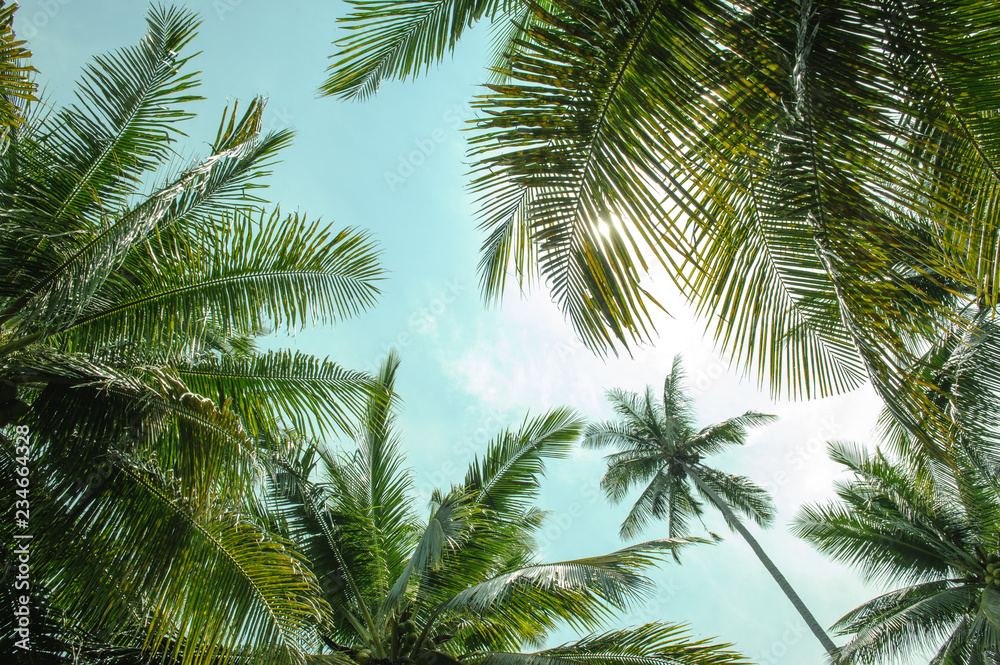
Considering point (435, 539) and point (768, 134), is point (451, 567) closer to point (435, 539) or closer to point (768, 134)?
point (435, 539)

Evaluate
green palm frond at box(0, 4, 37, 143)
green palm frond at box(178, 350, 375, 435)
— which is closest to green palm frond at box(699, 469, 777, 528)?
green palm frond at box(178, 350, 375, 435)

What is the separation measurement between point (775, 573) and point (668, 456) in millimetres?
5038

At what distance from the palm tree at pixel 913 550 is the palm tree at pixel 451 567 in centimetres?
809

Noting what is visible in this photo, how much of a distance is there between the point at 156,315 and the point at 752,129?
4.31 m

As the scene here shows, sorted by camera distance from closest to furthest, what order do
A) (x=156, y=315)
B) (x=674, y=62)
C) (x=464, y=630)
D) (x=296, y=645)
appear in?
1. (x=674, y=62)
2. (x=296, y=645)
3. (x=156, y=315)
4. (x=464, y=630)

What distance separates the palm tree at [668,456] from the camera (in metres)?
19.1

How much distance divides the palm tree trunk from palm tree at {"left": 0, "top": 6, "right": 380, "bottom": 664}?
12523 mm

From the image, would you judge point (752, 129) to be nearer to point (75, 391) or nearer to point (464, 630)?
point (75, 391)

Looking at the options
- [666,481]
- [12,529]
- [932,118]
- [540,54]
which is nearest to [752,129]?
[932,118]

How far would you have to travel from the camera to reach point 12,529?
13.4 ft

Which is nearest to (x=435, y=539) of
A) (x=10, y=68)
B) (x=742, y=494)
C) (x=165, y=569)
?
(x=165, y=569)

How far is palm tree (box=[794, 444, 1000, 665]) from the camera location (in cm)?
1150

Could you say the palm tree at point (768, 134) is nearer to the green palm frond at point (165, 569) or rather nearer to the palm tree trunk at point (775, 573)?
the green palm frond at point (165, 569)

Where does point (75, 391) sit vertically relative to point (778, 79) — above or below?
below
